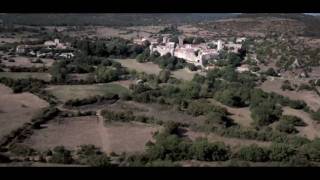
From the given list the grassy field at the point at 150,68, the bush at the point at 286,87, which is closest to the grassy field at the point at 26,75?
the grassy field at the point at 150,68

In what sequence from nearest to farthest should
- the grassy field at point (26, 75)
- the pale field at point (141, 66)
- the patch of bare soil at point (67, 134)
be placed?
the patch of bare soil at point (67, 134) < the grassy field at point (26, 75) < the pale field at point (141, 66)

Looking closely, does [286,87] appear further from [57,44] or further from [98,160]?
[57,44]

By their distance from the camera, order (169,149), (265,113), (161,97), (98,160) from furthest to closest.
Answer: (161,97) → (265,113) → (169,149) → (98,160)

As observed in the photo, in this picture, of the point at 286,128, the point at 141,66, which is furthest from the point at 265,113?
the point at 141,66

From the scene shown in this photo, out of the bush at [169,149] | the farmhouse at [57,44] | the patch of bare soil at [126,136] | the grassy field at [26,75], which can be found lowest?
the patch of bare soil at [126,136]

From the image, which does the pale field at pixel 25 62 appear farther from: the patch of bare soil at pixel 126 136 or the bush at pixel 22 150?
the bush at pixel 22 150

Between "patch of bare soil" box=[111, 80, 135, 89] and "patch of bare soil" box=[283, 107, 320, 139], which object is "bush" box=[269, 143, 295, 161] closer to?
"patch of bare soil" box=[283, 107, 320, 139]
